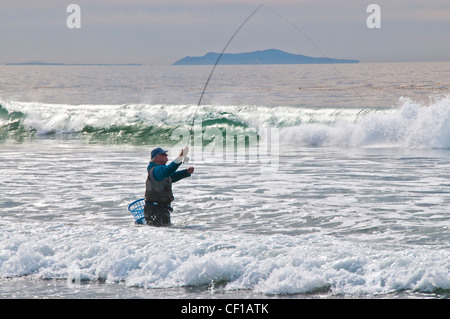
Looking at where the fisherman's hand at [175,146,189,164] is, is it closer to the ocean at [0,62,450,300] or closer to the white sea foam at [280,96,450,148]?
the ocean at [0,62,450,300]

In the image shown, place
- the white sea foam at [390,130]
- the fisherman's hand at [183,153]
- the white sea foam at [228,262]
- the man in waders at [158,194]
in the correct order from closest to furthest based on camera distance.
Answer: the white sea foam at [228,262]
the fisherman's hand at [183,153]
the man in waders at [158,194]
the white sea foam at [390,130]

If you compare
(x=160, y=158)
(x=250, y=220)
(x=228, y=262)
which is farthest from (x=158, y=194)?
(x=228, y=262)

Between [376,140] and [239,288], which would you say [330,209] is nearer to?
[239,288]

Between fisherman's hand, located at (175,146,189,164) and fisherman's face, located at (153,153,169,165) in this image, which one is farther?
fisherman's face, located at (153,153,169,165)

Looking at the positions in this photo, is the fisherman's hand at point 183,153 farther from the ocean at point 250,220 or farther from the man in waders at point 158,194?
the ocean at point 250,220

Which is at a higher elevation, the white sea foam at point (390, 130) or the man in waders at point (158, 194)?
the white sea foam at point (390, 130)

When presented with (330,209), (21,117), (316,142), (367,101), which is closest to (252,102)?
(367,101)

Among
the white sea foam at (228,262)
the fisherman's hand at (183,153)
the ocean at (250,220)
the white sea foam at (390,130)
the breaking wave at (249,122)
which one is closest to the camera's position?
the white sea foam at (228,262)

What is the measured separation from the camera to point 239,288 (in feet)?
20.6

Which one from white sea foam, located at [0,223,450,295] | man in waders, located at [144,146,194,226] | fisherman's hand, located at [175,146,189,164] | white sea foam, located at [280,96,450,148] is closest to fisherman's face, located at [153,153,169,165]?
man in waders, located at [144,146,194,226]

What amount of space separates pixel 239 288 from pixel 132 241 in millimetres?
1794

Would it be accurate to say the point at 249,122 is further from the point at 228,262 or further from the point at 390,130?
the point at 228,262

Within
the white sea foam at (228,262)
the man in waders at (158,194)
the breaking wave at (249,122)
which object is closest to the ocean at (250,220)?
the white sea foam at (228,262)

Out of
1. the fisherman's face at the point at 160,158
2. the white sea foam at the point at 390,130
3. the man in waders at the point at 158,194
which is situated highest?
the white sea foam at the point at 390,130
